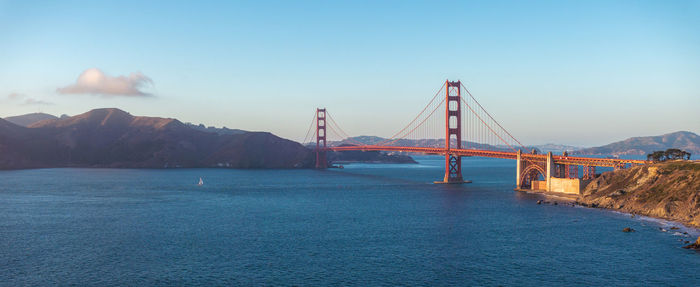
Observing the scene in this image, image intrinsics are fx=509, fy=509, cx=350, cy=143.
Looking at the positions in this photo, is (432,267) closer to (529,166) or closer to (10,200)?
(529,166)

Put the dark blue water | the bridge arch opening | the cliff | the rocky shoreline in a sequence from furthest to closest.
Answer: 1. the bridge arch opening
2. the cliff
3. the rocky shoreline
4. the dark blue water

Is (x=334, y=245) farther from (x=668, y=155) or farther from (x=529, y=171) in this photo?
(x=668, y=155)

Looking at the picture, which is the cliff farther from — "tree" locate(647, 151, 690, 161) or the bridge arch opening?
the bridge arch opening

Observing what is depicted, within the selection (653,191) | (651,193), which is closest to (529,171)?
(653,191)

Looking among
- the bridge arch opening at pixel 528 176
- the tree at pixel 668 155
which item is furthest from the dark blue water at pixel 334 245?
the tree at pixel 668 155

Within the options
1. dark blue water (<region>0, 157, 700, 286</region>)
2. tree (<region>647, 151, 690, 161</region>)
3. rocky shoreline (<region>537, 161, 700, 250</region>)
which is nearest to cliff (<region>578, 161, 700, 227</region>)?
rocky shoreline (<region>537, 161, 700, 250</region>)

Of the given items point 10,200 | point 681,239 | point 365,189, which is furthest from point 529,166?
point 10,200
